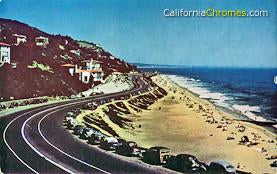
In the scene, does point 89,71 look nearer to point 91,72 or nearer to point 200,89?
point 91,72

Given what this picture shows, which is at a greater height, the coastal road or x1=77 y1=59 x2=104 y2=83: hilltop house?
x1=77 y1=59 x2=104 y2=83: hilltop house

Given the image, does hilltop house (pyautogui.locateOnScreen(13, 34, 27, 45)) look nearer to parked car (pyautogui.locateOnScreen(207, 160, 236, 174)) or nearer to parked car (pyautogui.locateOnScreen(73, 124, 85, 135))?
parked car (pyautogui.locateOnScreen(73, 124, 85, 135))

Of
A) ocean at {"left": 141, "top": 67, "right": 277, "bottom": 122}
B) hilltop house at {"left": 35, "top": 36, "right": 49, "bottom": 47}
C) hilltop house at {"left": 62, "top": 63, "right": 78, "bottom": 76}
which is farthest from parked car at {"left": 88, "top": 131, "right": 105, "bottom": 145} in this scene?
hilltop house at {"left": 35, "top": 36, "right": 49, "bottom": 47}

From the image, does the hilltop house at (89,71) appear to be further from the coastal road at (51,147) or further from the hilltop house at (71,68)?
the coastal road at (51,147)

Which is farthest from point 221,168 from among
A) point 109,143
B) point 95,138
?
point 95,138

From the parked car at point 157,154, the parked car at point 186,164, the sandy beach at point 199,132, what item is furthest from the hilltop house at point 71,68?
the parked car at point 186,164

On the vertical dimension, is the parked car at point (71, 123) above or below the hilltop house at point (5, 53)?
below

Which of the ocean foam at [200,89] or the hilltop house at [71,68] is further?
the hilltop house at [71,68]
